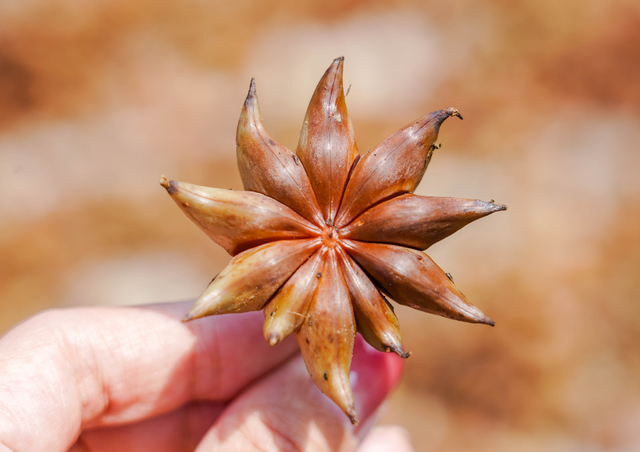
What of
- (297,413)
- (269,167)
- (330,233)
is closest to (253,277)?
(330,233)

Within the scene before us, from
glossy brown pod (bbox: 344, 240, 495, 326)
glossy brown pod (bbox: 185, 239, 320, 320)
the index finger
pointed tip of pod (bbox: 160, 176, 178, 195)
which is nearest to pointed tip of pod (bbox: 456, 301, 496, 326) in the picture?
glossy brown pod (bbox: 344, 240, 495, 326)

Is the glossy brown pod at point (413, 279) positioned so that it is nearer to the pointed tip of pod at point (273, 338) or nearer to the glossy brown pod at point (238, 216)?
the glossy brown pod at point (238, 216)

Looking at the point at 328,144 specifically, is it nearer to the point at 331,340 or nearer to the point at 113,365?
the point at 331,340

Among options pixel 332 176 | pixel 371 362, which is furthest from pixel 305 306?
pixel 371 362

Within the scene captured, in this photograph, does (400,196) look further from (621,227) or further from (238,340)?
(621,227)

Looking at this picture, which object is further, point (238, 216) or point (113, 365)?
point (113, 365)

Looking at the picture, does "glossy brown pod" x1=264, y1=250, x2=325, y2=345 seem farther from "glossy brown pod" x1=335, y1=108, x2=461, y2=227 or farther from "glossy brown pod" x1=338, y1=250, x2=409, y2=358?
"glossy brown pod" x1=335, y1=108, x2=461, y2=227
